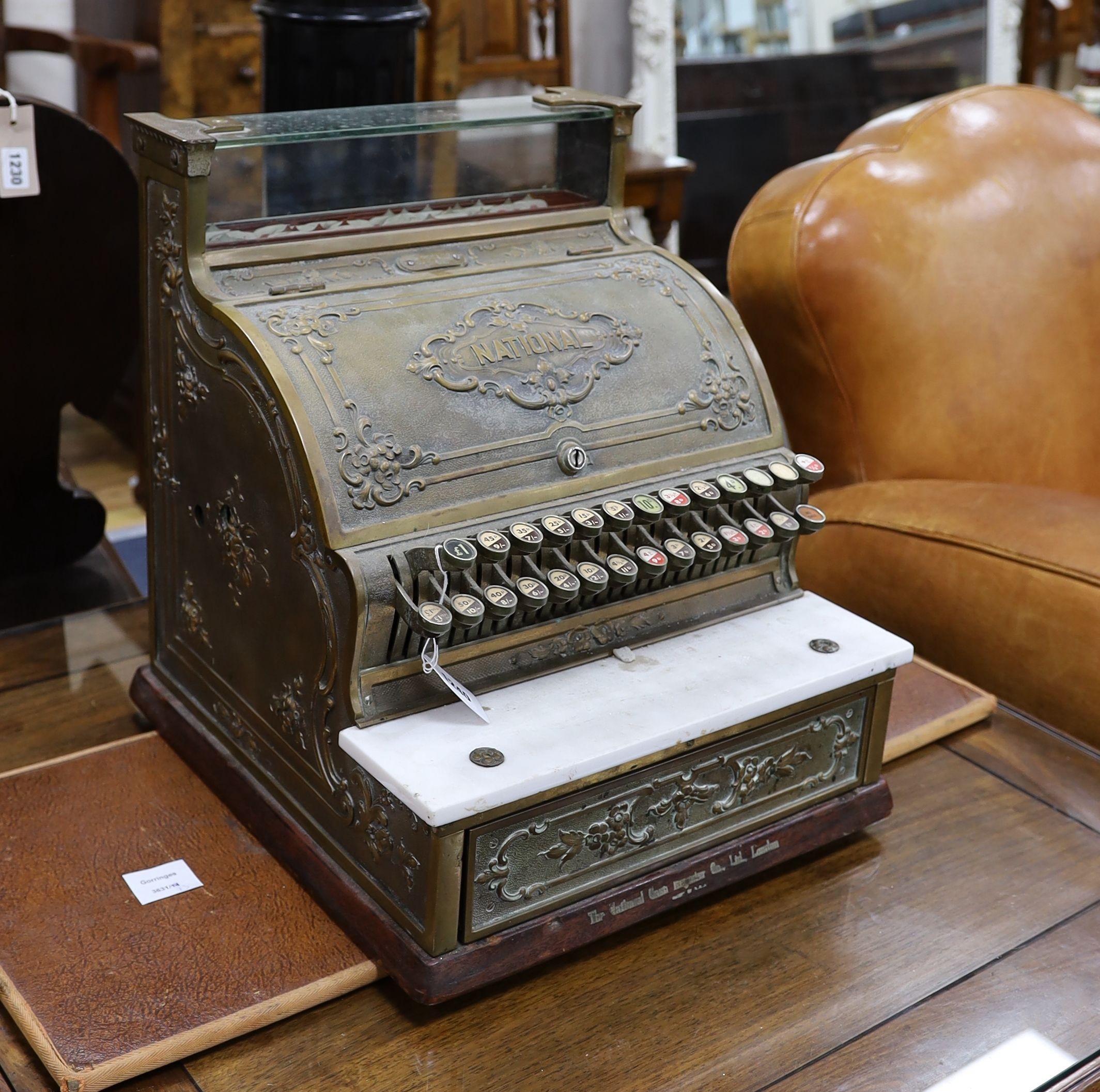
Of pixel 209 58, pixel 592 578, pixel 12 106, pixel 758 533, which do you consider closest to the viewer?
pixel 592 578

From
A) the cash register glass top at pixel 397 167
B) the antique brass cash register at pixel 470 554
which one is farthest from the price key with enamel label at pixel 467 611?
the cash register glass top at pixel 397 167

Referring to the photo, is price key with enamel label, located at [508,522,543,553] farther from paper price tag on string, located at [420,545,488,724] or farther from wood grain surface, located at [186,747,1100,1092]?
wood grain surface, located at [186,747,1100,1092]

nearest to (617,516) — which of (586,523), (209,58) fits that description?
(586,523)

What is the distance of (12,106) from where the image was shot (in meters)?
1.69

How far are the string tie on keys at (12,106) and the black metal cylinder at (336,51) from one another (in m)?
0.34

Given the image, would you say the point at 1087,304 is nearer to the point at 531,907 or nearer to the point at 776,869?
the point at 776,869

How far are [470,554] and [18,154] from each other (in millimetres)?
1021

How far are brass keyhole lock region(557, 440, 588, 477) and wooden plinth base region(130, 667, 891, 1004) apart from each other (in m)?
0.40

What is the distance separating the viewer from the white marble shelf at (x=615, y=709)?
44.1 inches

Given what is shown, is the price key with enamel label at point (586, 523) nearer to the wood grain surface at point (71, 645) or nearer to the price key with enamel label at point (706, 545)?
the price key with enamel label at point (706, 545)

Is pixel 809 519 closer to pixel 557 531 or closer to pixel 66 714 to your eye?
pixel 557 531

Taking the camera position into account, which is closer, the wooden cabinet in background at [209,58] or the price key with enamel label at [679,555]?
the price key with enamel label at [679,555]

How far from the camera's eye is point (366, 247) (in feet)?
4.49

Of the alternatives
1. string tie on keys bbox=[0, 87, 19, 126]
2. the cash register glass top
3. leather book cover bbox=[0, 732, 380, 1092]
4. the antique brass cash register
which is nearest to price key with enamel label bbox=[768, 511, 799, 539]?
the antique brass cash register
